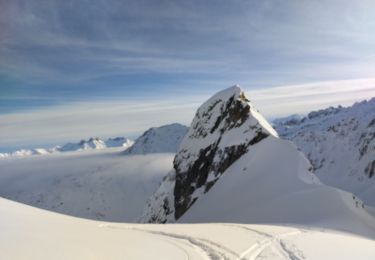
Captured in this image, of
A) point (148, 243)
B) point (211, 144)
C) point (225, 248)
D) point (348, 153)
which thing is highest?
point (148, 243)

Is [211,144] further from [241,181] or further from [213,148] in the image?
[241,181]

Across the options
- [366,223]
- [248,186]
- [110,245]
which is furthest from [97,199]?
[110,245]

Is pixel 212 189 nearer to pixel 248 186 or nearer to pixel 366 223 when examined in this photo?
pixel 248 186

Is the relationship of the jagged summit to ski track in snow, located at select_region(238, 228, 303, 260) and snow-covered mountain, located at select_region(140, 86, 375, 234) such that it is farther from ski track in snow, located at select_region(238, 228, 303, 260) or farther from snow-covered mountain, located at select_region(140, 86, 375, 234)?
ski track in snow, located at select_region(238, 228, 303, 260)

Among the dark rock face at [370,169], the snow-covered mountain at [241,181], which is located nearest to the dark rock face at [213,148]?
the snow-covered mountain at [241,181]

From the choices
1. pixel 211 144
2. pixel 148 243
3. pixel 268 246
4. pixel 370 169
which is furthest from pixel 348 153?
pixel 148 243

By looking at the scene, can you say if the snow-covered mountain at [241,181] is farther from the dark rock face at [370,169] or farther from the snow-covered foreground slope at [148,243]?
the dark rock face at [370,169]

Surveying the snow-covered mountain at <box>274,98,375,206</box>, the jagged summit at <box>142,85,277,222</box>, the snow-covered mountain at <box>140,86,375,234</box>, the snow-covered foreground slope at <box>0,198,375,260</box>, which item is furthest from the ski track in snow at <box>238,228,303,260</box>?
→ the snow-covered mountain at <box>274,98,375,206</box>
